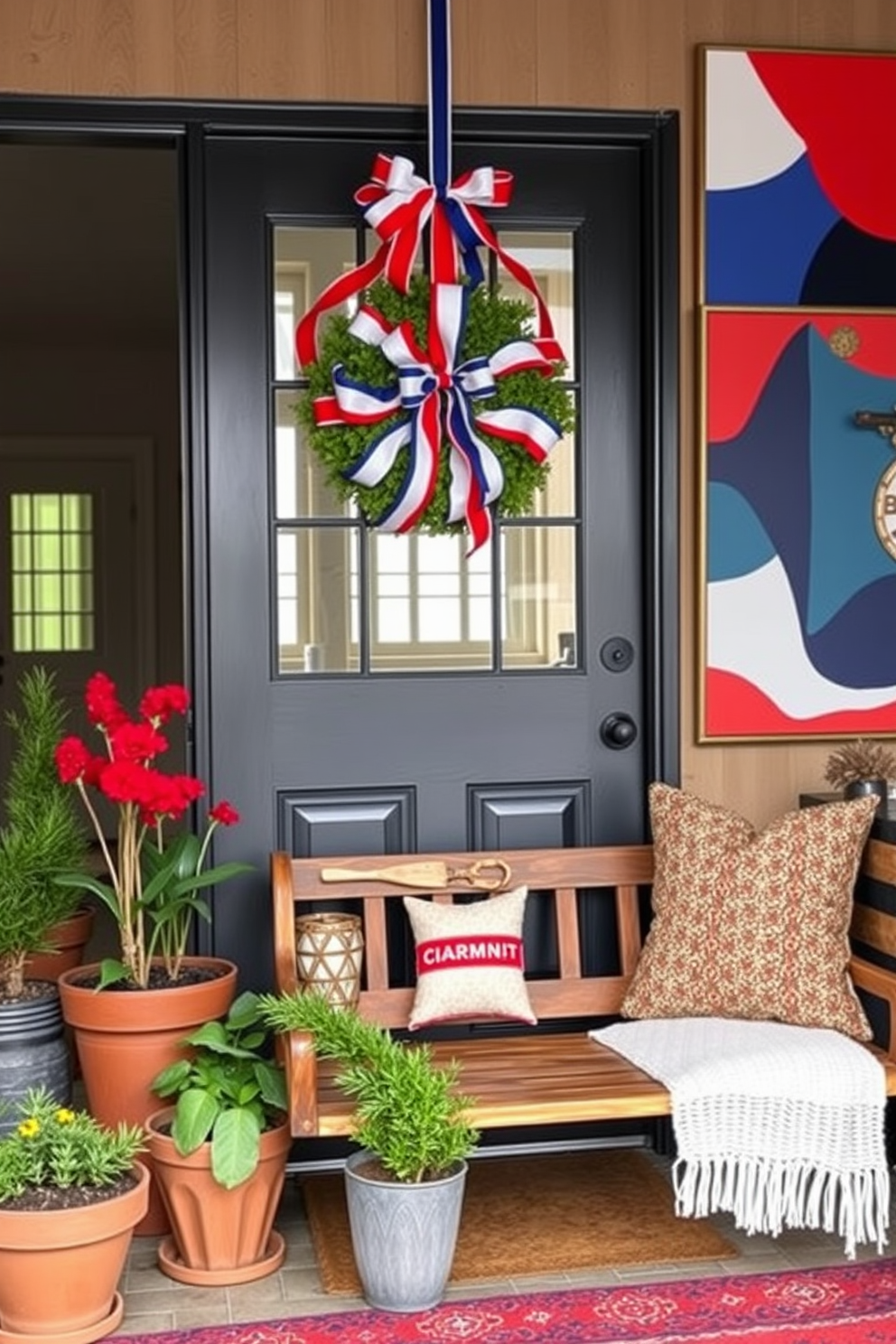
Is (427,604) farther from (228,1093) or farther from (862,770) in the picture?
(228,1093)

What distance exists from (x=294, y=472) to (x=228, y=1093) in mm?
1304

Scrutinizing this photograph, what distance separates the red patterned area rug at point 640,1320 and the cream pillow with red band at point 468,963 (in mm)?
585

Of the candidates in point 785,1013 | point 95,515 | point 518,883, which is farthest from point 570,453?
point 95,515

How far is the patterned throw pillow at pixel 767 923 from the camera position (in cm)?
327

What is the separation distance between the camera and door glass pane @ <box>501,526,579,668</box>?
3.78 metres

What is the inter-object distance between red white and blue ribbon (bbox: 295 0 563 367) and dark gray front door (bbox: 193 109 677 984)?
0.44ft

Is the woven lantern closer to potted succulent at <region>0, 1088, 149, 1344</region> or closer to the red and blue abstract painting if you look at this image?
potted succulent at <region>0, 1088, 149, 1344</region>

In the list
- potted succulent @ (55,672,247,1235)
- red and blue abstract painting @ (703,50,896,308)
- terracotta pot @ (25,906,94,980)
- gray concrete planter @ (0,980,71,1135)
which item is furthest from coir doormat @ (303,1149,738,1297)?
red and blue abstract painting @ (703,50,896,308)

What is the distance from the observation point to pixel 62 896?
3.51 meters

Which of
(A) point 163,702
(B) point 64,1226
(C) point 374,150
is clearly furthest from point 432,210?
(B) point 64,1226

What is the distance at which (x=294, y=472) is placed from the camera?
3686mm

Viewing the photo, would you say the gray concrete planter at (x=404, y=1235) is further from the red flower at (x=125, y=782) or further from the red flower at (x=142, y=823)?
the red flower at (x=125, y=782)

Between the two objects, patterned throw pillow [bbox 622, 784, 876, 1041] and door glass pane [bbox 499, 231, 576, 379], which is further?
door glass pane [bbox 499, 231, 576, 379]

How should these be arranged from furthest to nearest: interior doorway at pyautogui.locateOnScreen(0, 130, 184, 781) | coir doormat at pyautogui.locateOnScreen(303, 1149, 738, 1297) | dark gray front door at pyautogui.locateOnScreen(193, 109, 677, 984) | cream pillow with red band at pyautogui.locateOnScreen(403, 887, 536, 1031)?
interior doorway at pyautogui.locateOnScreen(0, 130, 184, 781)
dark gray front door at pyautogui.locateOnScreen(193, 109, 677, 984)
cream pillow with red band at pyautogui.locateOnScreen(403, 887, 536, 1031)
coir doormat at pyautogui.locateOnScreen(303, 1149, 738, 1297)
